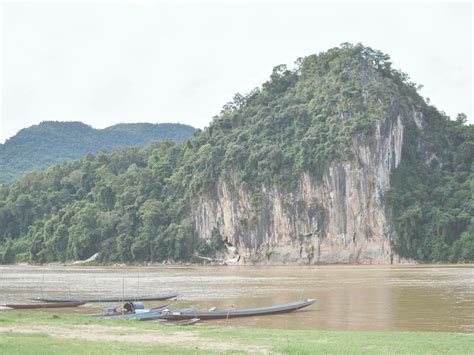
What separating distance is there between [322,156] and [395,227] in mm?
13509

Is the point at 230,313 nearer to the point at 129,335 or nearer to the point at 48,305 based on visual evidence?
the point at 129,335

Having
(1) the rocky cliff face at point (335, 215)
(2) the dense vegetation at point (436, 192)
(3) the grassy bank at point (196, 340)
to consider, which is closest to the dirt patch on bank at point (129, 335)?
(3) the grassy bank at point (196, 340)

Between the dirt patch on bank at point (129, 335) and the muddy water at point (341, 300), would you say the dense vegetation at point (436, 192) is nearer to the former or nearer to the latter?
the muddy water at point (341, 300)

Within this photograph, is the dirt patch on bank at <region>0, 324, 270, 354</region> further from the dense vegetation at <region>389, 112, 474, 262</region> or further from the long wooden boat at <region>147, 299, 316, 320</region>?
the dense vegetation at <region>389, 112, 474, 262</region>

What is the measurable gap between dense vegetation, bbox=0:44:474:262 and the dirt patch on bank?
69368 mm

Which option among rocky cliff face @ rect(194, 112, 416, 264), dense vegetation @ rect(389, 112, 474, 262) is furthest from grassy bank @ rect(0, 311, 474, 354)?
rocky cliff face @ rect(194, 112, 416, 264)

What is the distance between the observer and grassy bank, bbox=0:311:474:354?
1866 centimetres

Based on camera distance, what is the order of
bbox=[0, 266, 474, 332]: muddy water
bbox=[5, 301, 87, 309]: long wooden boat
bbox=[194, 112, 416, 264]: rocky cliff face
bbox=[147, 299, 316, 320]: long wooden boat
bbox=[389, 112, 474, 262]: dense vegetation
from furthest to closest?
1. bbox=[194, 112, 416, 264]: rocky cliff face
2. bbox=[389, 112, 474, 262]: dense vegetation
3. bbox=[5, 301, 87, 309]: long wooden boat
4. bbox=[147, 299, 316, 320]: long wooden boat
5. bbox=[0, 266, 474, 332]: muddy water

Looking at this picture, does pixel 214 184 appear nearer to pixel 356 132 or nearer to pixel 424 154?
pixel 356 132

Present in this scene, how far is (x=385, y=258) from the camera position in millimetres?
91938

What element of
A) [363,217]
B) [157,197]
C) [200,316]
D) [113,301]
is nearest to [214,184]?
[157,197]

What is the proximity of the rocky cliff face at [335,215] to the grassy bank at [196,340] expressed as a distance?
232ft

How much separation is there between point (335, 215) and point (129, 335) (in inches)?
2954

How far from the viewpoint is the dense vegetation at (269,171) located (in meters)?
96.9
